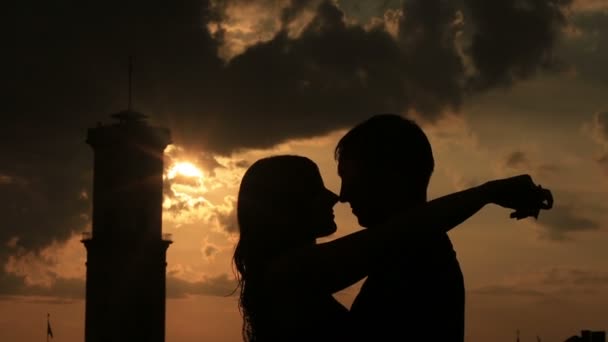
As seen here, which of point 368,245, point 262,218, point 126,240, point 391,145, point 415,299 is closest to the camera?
point 368,245

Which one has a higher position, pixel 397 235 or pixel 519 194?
pixel 519 194

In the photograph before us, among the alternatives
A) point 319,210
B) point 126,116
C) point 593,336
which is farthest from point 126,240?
point 319,210

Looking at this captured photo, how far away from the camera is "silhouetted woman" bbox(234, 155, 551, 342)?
5.70m

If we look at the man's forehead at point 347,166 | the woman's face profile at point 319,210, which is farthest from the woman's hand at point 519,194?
the woman's face profile at point 319,210

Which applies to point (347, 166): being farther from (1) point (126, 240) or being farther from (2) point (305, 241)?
(1) point (126, 240)

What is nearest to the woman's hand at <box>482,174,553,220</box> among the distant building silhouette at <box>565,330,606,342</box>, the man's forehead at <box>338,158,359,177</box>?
the man's forehead at <box>338,158,359,177</box>

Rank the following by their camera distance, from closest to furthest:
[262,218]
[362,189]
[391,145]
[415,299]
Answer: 1. [415,299]
2. [391,145]
3. [362,189]
4. [262,218]

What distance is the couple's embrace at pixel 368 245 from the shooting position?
18.8ft

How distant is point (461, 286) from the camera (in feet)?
19.9

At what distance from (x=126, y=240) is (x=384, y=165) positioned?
373ft

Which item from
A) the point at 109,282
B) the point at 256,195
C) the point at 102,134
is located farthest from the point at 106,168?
the point at 256,195

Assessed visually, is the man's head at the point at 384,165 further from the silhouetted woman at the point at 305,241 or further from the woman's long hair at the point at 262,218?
the woman's long hair at the point at 262,218

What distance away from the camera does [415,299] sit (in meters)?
5.89

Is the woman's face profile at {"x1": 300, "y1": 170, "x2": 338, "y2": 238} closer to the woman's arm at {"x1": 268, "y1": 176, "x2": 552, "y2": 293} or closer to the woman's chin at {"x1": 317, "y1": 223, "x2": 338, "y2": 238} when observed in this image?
the woman's chin at {"x1": 317, "y1": 223, "x2": 338, "y2": 238}
